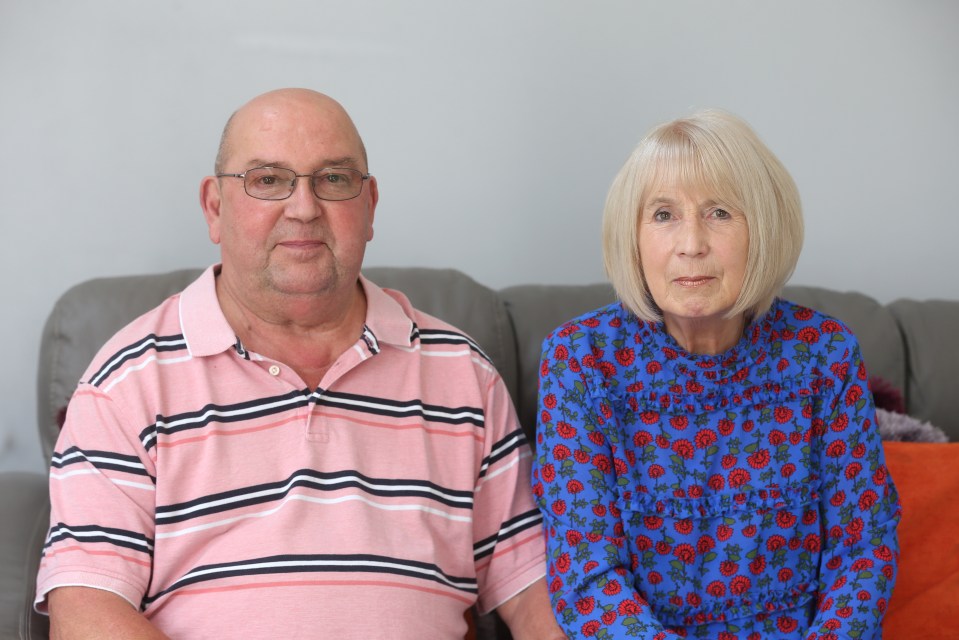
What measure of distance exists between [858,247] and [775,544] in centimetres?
129

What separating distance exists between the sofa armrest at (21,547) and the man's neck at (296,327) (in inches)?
20.9

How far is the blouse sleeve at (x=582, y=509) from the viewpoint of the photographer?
1.60 m

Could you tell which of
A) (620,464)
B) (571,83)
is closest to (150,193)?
(571,83)

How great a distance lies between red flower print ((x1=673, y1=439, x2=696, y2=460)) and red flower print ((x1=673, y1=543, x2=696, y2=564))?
0.15 meters

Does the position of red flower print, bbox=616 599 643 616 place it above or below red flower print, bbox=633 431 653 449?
below

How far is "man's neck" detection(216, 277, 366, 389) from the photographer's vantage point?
1718 millimetres

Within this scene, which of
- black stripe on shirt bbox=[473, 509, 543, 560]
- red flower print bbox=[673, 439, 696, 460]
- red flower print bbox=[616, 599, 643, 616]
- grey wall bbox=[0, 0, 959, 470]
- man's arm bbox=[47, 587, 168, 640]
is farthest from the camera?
grey wall bbox=[0, 0, 959, 470]

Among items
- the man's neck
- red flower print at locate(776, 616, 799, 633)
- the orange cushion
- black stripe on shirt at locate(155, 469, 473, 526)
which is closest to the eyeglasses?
the man's neck

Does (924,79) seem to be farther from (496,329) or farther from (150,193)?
(150,193)

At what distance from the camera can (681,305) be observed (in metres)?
1.62

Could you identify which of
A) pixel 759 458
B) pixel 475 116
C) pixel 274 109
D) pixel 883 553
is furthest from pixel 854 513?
pixel 475 116

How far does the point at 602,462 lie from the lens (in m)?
1.67

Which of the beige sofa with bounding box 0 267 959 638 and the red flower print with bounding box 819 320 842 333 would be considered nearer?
the red flower print with bounding box 819 320 842 333

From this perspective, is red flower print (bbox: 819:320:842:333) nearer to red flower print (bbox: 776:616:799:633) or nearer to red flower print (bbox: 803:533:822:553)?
red flower print (bbox: 803:533:822:553)
